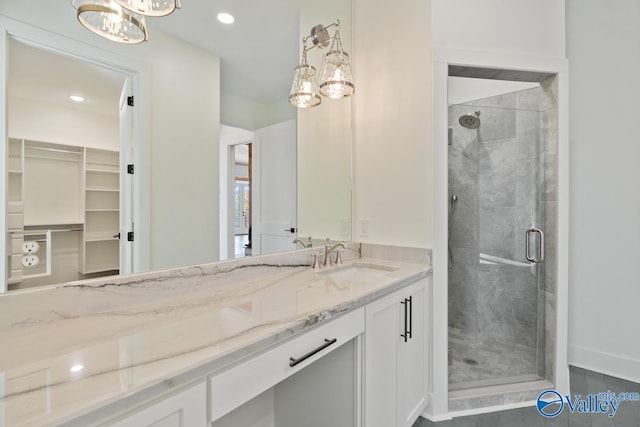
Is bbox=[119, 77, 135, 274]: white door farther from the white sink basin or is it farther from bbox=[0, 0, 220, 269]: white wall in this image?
the white sink basin

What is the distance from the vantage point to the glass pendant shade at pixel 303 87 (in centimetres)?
171

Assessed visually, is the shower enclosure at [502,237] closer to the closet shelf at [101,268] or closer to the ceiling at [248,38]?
the ceiling at [248,38]

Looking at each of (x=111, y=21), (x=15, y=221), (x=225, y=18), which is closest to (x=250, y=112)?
(x=225, y=18)

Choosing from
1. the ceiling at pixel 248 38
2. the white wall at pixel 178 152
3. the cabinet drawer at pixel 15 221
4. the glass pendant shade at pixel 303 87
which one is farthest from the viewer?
the glass pendant shade at pixel 303 87

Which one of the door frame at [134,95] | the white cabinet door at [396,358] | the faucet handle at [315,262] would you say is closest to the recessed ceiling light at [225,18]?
the door frame at [134,95]

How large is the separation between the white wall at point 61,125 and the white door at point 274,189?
2.20ft

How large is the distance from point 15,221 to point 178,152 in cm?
53

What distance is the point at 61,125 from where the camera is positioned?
870 millimetres

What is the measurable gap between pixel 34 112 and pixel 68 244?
1.28ft

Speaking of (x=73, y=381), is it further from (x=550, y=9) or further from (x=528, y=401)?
(x=550, y=9)

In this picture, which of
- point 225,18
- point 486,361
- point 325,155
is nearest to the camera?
point 225,18

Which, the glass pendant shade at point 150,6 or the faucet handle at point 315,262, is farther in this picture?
the faucet handle at point 315,262
